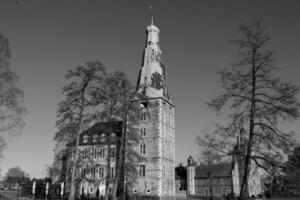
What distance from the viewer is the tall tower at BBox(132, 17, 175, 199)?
172ft

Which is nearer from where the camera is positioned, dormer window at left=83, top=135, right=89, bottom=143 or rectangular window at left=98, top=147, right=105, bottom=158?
rectangular window at left=98, top=147, right=105, bottom=158

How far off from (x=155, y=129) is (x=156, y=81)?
907 cm

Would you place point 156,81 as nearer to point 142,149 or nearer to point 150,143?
point 150,143

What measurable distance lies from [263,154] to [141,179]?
40729 mm

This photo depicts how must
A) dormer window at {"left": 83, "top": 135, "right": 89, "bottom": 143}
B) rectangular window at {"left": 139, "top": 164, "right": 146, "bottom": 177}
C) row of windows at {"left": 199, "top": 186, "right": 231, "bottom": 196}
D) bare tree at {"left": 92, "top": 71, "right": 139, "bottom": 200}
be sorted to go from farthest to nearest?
row of windows at {"left": 199, "top": 186, "right": 231, "bottom": 196}, dormer window at {"left": 83, "top": 135, "right": 89, "bottom": 143}, rectangular window at {"left": 139, "top": 164, "right": 146, "bottom": 177}, bare tree at {"left": 92, "top": 71, "right": 139, "bottom": 200}

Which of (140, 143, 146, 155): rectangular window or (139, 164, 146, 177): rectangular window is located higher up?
(140, 143, 146, 155): rectangular window

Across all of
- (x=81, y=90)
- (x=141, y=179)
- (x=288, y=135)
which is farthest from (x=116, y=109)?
(x=288, y=135)

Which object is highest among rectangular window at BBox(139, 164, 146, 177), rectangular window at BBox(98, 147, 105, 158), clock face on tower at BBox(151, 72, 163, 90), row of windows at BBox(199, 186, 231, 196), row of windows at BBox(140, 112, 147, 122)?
clock face on tower at BBox(151, 72, 163, 90)

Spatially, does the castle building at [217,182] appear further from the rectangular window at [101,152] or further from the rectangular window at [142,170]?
the rectangular window at [101,152]

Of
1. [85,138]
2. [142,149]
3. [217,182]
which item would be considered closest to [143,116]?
[142,149]

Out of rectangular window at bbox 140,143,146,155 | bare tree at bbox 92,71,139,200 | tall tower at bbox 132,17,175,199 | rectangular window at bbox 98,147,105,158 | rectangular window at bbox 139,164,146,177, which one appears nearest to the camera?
bare tree at bbox 92,71,139,200

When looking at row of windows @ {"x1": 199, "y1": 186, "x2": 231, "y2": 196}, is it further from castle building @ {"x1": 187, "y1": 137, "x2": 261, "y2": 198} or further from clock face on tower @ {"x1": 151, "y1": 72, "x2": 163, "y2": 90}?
clock face on tower @ {"x1": 151, "y1": 72, "x2": 163, "y2": 90}

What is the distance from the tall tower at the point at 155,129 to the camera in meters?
52.4

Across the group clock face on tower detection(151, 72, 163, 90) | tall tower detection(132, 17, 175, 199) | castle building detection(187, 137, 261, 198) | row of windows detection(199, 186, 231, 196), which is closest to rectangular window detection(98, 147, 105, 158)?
tall tower detection(132, 17, 175, 199)
